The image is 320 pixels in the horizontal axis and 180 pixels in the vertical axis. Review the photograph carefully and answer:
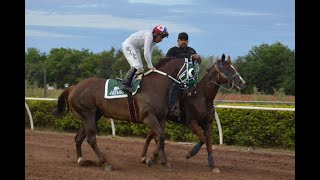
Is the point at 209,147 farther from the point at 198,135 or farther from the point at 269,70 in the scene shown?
the point at 269,70

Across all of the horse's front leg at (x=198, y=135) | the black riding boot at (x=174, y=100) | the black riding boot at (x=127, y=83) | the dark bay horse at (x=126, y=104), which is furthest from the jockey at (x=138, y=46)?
the horse's front leg at (x=198, y=135)

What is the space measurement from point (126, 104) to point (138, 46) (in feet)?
3.57

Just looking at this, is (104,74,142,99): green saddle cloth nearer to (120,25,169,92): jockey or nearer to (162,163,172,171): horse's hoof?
(120,25,169,92): jockey

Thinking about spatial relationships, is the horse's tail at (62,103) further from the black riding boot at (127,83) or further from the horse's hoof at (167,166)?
the horse's hoof at (167,166)

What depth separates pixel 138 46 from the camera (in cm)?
950

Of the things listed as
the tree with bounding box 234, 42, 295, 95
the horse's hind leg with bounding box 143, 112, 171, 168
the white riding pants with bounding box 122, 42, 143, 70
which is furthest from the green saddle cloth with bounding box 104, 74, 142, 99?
the tree with bounding box 234, 42, 295, 95

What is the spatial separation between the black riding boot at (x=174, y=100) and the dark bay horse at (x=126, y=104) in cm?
10

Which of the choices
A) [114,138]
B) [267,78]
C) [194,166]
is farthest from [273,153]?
[267,78]

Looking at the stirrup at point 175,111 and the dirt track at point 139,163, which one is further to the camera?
the stirrup at point 175,111

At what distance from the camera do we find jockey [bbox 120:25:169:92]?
30.0ft

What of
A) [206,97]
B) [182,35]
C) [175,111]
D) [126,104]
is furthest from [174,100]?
[182,35]

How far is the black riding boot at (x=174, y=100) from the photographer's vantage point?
927 centimetres
